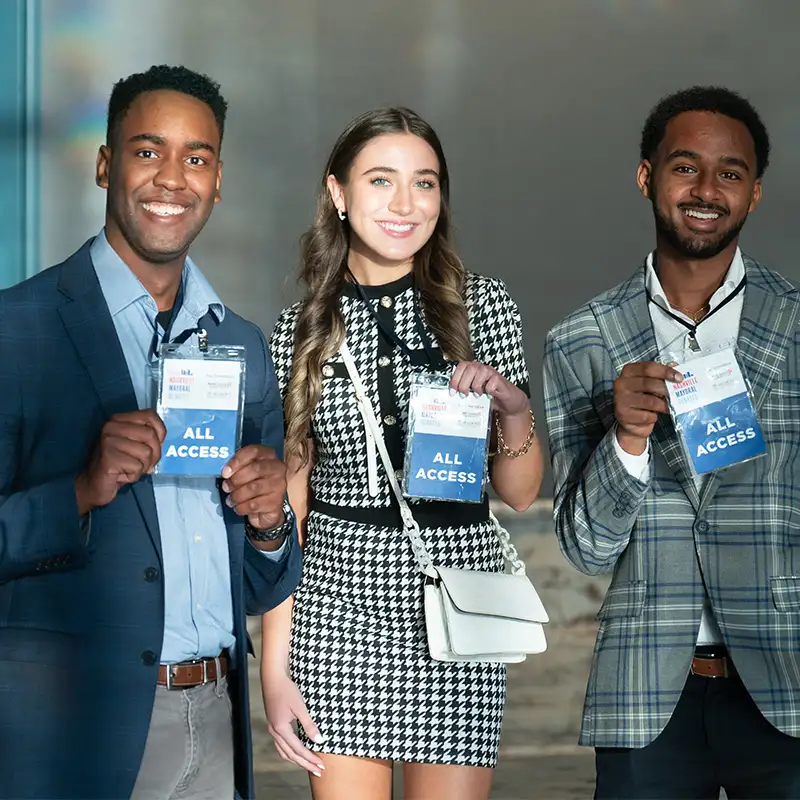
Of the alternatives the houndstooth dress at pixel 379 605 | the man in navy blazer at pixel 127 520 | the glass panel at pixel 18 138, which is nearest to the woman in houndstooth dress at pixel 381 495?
the houndstooth dress at pixel 379 605

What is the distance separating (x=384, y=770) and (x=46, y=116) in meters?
4.96

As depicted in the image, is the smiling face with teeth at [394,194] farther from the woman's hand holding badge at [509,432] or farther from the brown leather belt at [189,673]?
the brown leather belt at [189,673]

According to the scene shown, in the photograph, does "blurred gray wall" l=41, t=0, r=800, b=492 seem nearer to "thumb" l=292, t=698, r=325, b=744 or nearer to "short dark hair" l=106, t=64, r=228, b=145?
"thumb" l=292, t=698, r=325, b=744

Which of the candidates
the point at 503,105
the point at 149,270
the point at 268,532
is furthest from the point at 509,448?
the point at 503,105

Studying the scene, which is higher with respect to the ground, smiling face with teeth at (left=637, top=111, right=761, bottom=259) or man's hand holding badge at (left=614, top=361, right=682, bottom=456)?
smiling face with teeth at (left=637, top=111, right=761, bottom=259)

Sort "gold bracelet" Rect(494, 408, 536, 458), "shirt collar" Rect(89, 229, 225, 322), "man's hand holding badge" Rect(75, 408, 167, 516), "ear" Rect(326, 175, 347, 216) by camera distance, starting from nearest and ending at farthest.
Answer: "man's hand holding badge" Rect(75, 408, 167, 516), "shirt collar" Rect(89, 229, 225, 322), "gold bracelet" Rect(494, 408, 536, 458), "ear" Rect(326, 175, 347, 216)

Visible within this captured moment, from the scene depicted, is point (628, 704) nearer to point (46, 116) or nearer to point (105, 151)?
point (105, 151)

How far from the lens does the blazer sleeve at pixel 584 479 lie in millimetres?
2529

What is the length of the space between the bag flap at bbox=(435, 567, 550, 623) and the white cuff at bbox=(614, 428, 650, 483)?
0.36 meters

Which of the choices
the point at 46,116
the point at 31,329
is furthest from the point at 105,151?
the point at 46,116

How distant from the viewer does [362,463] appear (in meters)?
→ 2.77

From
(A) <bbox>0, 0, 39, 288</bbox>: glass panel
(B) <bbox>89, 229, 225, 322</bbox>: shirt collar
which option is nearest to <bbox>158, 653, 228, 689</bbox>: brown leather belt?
(B) <bbox>89, 229, 225, 322</bbox>: shirt collar

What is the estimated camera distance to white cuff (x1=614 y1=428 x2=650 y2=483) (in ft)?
8.20

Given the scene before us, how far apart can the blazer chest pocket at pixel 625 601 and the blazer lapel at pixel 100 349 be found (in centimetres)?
92
